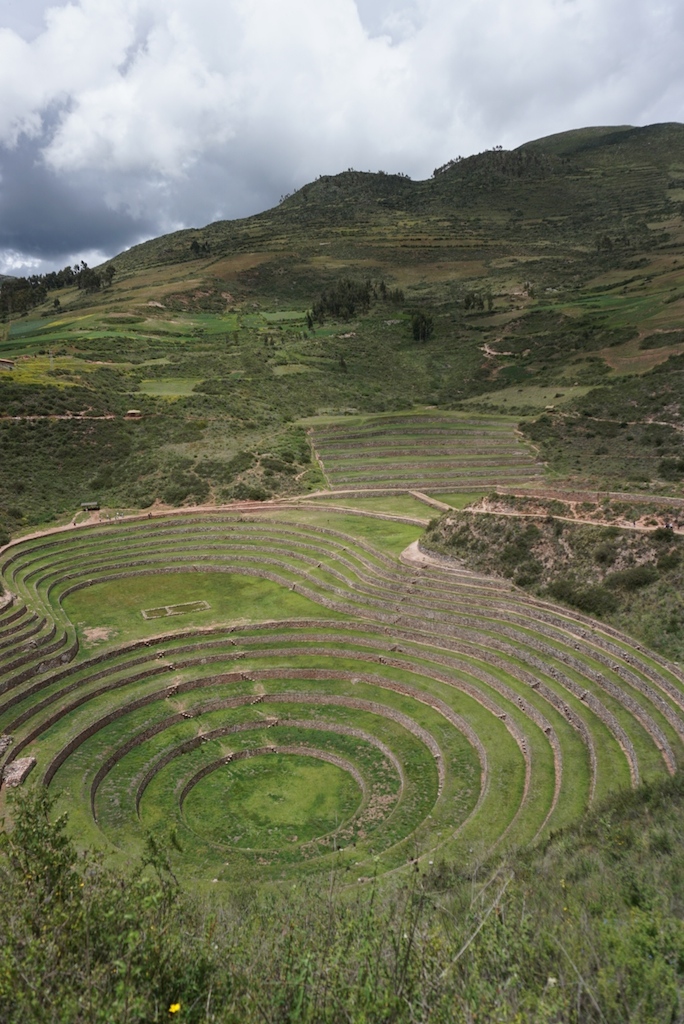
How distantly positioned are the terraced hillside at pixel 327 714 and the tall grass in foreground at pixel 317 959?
651cm

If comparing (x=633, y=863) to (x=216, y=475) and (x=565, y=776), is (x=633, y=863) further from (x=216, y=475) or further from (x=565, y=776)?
(x=216, y=475)

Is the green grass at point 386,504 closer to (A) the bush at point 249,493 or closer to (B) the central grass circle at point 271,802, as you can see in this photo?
(A) the bush at point 249,493

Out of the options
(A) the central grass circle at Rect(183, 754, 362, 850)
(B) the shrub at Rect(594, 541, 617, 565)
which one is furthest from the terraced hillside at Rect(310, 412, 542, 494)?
(A) the central grass circle at Rect(183, 754, 362, 850)

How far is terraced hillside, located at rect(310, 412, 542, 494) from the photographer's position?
49.5 metres

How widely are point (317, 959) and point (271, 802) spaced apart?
1256cm

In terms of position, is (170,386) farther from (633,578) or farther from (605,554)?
(633,578)

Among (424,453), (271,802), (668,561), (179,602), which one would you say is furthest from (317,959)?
(424,453)

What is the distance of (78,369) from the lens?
211 feet

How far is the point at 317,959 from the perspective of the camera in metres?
7.79

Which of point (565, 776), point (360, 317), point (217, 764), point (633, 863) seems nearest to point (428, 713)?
point (565, 776)

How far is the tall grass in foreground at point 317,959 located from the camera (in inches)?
268

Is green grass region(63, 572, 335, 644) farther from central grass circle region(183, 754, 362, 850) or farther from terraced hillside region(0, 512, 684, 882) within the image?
central grass circle region(183, 754, 362, 850)

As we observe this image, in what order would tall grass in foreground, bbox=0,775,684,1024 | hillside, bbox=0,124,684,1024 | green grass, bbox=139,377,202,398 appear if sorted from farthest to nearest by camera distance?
green grass, bbox=139,377,202,398 < hillside, bbox=0,124,684,1024 < tall grass in foreground, bbox=0,775,684,1024

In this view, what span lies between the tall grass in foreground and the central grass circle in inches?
354
